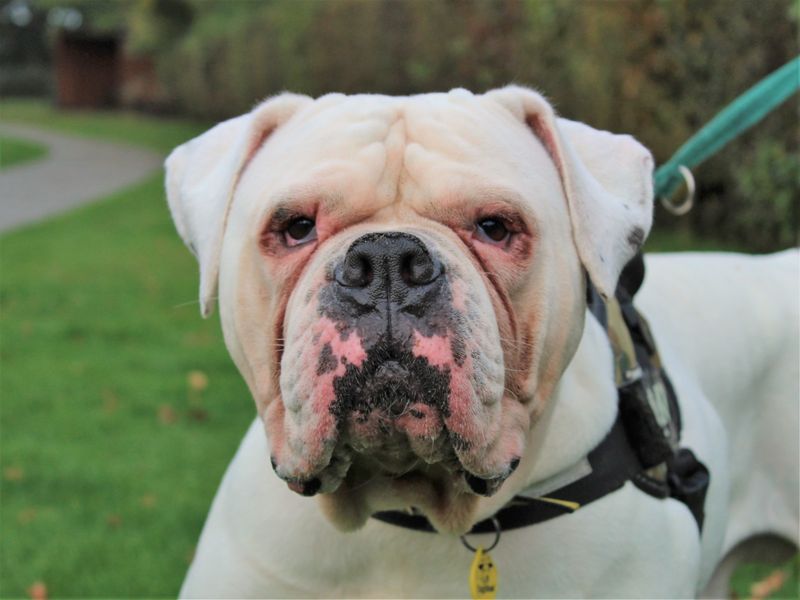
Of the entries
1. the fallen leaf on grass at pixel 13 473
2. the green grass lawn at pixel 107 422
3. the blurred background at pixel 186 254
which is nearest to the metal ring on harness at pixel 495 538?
the blurred background at pixel 186 254

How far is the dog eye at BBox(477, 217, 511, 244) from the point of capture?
224cm

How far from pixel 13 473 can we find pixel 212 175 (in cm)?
349

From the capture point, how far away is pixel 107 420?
6254 millimetres

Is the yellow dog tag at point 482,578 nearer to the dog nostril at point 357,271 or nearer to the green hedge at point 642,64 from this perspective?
the dog nostril at point 357,271

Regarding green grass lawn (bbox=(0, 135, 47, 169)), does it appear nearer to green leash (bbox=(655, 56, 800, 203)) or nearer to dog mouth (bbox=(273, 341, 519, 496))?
green leash (bbox=(655, 56, 800, 203))

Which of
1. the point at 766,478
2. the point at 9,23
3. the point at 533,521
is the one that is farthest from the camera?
the point at 9,23

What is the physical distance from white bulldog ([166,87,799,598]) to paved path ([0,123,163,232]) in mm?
11591

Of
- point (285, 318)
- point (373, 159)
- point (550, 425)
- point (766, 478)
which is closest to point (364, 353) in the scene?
point (285, 318)

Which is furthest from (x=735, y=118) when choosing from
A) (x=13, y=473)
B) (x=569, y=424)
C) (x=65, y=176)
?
(x=65, y=176)

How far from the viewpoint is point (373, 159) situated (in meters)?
2.24

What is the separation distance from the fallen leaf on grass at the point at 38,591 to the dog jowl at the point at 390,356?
105 inches

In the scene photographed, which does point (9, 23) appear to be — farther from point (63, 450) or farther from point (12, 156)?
point (63, 450)

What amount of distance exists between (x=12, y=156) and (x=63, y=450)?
684 inches

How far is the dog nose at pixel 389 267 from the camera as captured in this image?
77.0 inches
